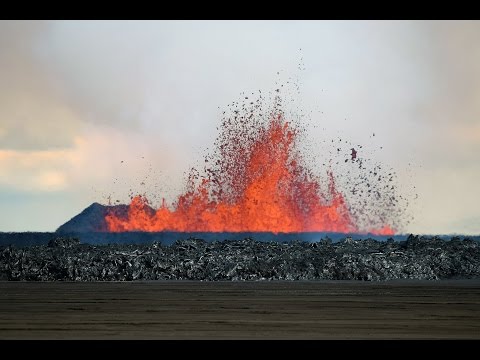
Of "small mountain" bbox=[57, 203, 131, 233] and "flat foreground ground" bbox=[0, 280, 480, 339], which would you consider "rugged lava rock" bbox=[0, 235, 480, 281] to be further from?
"small mountain" bbox=[57, 203, 131, 233]

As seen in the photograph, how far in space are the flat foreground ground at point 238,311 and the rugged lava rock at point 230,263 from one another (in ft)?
7.08

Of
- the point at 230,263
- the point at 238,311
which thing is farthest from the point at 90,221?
the point at 238,311

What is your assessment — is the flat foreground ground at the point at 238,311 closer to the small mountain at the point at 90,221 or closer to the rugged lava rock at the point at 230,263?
the rugged lava rock at the point at 230,263

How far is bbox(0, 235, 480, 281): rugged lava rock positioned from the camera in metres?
23.2

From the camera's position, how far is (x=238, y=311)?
45.1 feet

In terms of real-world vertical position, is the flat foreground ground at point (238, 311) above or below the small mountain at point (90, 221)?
below

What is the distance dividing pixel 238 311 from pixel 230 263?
9.71 meters

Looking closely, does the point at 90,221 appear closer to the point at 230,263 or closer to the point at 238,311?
the point at 230,263

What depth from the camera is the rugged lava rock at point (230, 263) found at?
76.2 feet

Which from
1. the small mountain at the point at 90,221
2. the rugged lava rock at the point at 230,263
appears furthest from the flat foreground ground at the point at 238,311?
the small mountain at the point at 90,221

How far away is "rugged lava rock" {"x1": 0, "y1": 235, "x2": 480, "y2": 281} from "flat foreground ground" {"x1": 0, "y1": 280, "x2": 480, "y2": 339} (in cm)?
216

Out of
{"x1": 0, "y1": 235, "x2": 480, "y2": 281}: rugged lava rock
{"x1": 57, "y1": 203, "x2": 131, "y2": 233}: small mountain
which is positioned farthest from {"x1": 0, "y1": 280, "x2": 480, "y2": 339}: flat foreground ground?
{"x1": 57, "y1": 203, "x2": 131, "y2": 233}: small mountain
